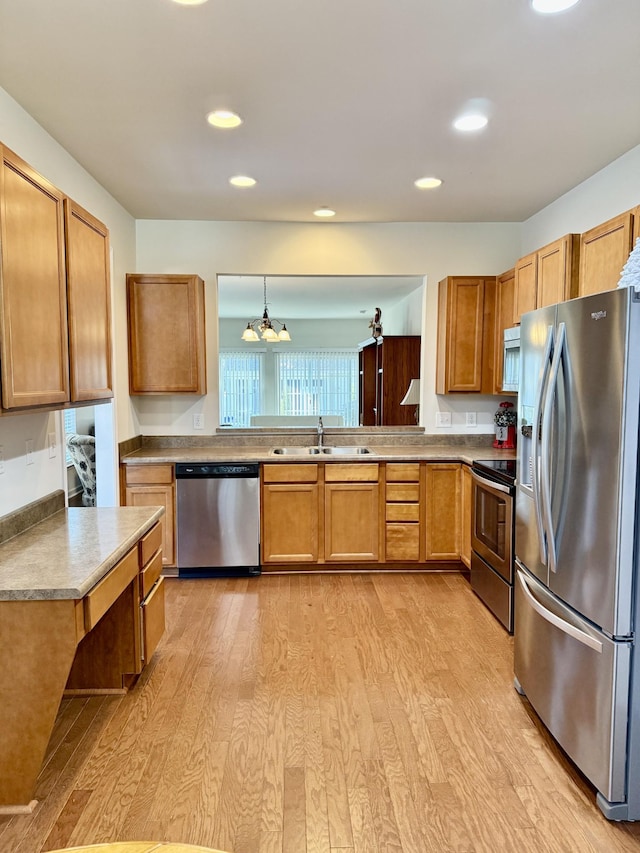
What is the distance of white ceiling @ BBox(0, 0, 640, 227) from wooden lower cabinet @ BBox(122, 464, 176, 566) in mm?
1896

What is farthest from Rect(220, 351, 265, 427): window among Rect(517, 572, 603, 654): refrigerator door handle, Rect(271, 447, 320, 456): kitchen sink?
Rect(517, 572, 603, 654): refrigerator door handle

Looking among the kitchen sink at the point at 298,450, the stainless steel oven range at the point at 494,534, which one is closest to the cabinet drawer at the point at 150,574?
the kitchen sink at the point at 298,450

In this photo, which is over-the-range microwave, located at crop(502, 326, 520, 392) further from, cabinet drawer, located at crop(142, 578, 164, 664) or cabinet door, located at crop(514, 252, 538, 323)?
cabinet drawer, located at crop(142, 578, 164, 664)

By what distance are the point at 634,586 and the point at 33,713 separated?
1996 millimetres

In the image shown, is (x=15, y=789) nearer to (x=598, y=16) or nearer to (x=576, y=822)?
(x=576, y=822)

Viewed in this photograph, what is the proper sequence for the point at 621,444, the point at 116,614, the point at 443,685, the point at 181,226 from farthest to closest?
the point at 181,226 < the point at 443,685 < the point at 116,614 < the point at 621,444

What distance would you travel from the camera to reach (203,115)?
248cm

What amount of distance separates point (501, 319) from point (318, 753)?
317 cm

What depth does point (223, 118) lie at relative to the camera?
2.51m

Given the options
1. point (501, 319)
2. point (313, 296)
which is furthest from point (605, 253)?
point (313, 296)

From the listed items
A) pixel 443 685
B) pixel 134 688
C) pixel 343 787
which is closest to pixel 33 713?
pixel 134 688

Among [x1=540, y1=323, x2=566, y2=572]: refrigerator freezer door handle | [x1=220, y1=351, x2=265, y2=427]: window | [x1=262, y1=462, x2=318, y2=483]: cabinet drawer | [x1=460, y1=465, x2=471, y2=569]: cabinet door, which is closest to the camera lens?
[x1=540, y1=323, x2=566, y2=572]: refrigerator freezer door handle

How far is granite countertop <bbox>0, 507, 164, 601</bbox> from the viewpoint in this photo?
172 centimetres

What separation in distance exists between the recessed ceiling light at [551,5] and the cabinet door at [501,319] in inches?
85.1
